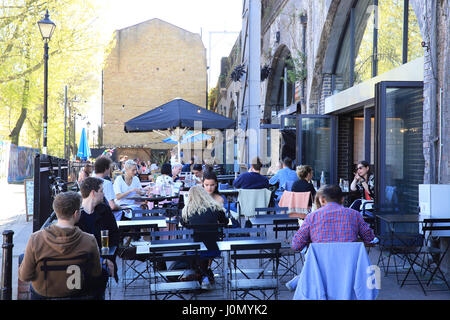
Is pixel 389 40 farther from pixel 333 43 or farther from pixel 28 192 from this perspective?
pixel 28 192

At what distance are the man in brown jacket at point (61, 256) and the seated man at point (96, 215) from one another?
1169 mm

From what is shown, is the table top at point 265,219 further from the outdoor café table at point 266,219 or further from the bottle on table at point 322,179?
the bottle on table at point 322,179

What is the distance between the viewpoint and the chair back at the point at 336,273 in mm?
4438

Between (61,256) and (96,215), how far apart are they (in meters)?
1.41

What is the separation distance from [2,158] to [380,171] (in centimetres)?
2130

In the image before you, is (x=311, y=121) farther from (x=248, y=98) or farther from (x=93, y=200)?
(x=93, y=200)

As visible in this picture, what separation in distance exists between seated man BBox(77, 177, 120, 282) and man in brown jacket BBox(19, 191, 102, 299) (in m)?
1.17

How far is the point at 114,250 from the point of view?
197 inches

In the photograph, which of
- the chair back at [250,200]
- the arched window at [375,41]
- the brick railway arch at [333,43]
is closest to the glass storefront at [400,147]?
the arched window at [375,41]

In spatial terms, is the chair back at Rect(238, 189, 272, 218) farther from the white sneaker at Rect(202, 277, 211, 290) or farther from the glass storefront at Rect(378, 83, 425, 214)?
the white sneaker at Rect(202, 277, 211, 290)

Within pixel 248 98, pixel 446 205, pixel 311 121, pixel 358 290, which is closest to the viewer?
pixel 358 290

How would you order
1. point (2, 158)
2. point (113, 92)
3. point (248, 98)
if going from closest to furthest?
1. point (248, 98)
2. point (2, 158)
3. point (113, 92)
